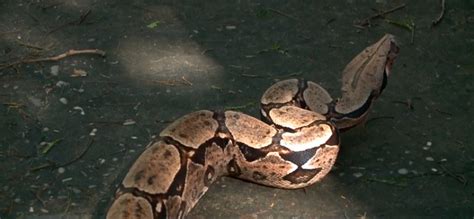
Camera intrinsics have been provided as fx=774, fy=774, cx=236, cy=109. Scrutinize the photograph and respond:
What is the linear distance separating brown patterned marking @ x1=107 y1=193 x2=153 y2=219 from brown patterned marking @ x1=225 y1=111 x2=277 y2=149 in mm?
970

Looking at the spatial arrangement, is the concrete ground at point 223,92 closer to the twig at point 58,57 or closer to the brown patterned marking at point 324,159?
the twig at point 58,57

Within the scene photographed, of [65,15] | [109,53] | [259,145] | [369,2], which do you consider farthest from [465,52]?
[65,15]

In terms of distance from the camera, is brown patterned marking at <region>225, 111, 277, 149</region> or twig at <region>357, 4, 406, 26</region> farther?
twig at <region>357, 4, 406, 26</region>

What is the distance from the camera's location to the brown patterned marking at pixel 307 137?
5.36m

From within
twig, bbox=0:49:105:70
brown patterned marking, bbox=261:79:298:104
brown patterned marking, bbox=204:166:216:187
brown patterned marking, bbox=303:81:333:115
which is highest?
brown patterned marking, bbox=303:81:333:115

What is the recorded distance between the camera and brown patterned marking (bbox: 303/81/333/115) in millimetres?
5832

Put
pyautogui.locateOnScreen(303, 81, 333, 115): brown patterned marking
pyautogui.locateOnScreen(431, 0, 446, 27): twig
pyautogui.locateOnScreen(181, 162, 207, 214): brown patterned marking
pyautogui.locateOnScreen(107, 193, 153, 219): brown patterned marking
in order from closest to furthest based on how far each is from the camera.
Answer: pyautogui.locateOnScreen(107, 193, 153, 219): brown patterned marking < pyautogui.locateOnScreen(181, 162, 207, 214): brown patterned marking < pyautogui.locateOnScreen(303, 81, 333, 115): brown patterned marking < pyautogui.locateOnScreen(431, 0, 446, 27): twig

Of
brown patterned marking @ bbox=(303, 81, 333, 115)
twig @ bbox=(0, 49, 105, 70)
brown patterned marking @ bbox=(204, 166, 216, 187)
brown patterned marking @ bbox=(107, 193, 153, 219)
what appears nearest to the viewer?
brown patterned marking @ bbox=(107, 193, 153, 219)

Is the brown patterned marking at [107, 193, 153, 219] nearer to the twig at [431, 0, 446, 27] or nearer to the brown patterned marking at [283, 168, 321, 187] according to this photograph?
the brown patterned marking at [283, 168, 321, 187]

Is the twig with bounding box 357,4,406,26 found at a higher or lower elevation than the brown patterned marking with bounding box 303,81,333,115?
lower

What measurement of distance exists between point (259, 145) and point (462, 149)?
64.7 inches

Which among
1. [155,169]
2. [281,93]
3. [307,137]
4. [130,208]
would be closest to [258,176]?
[307,137]

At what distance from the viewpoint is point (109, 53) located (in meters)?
7.18

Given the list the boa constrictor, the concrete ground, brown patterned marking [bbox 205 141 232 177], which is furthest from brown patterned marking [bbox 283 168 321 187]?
brown patterned marking [bbox 205 141 232 177]
